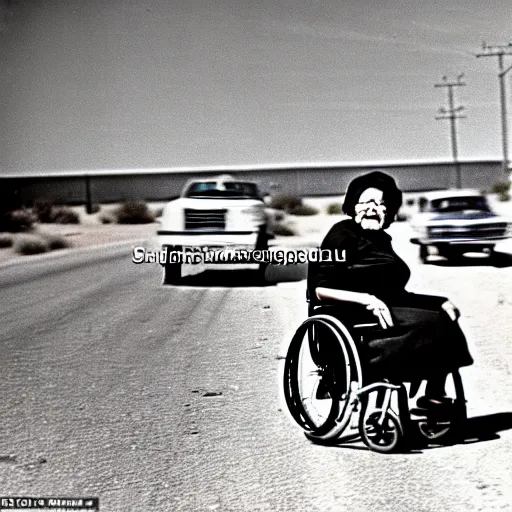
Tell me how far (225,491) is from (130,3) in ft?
6.33

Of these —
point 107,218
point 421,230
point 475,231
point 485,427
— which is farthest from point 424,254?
point 107,218

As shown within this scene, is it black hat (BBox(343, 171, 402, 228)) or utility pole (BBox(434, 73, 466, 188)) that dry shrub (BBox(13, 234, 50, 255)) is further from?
utility pole (BBox(434, 73, 466, 188))

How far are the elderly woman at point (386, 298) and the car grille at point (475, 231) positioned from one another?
0.68 ft

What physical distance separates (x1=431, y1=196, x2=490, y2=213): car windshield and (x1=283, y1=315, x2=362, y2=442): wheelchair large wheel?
0.60 meters

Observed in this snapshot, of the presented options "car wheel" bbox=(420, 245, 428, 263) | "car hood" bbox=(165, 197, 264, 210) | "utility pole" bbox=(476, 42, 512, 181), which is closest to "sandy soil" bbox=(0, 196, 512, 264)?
"car hood" bbox=(165, 197, 264, 210)

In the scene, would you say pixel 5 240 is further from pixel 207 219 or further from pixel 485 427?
pixel 485 427

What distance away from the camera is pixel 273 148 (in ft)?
10.6

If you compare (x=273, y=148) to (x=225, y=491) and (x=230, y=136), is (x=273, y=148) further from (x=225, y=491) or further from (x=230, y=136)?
(x=225, y=491)

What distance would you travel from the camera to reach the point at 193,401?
3188 millimetres

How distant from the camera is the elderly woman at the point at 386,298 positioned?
294 cm

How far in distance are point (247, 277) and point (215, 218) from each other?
296mm

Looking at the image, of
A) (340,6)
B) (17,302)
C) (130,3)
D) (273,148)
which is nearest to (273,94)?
(273,148)

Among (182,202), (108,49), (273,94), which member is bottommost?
(182,202)

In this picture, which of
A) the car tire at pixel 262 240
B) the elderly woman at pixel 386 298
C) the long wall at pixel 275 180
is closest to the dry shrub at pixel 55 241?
the long wall at pixel 275 180
